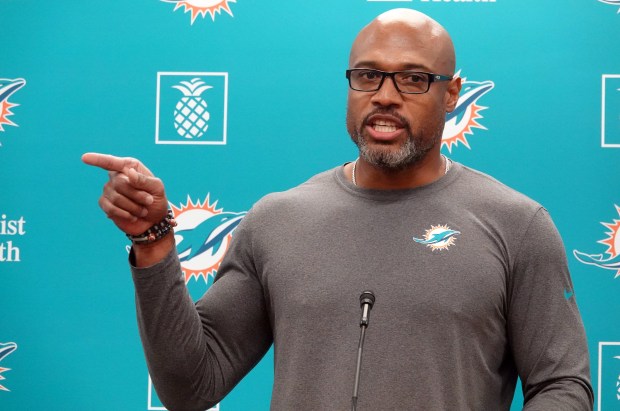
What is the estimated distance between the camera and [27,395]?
269 cm

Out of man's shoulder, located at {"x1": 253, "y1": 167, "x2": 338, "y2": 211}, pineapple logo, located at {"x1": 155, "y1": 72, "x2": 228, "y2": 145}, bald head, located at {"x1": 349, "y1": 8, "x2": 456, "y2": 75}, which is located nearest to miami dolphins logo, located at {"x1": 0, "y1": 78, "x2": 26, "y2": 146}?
pineapple logo, located at {"x1": 155, "y1": 72, "x2": 228, "y2": 145}

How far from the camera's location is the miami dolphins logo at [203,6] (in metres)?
2.68

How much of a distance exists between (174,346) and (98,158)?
16.2 inches

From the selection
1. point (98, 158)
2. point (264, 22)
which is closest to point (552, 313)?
point (98, 158)

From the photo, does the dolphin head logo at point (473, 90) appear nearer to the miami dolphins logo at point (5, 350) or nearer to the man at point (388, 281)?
the man at point (388, 281)

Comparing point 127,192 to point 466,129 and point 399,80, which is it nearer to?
point 399,80

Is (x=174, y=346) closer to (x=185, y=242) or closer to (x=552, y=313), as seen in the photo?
(x=552, y=313)

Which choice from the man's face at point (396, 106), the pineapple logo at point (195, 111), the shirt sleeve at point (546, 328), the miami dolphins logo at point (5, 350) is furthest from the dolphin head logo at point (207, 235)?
the shirt sleeve at point (546, 328)

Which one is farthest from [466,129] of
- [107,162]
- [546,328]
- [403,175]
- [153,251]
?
[107,162]

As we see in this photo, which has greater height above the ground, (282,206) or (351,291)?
(282,206)

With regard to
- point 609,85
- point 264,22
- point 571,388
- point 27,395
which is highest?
point 264,22

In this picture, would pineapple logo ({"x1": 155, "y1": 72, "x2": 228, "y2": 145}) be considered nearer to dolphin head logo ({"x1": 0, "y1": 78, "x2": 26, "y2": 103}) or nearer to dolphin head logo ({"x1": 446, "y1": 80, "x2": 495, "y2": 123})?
dolphin head logo ({"x1": 0, "y1": 78, "x2": 26, "y2": 103})

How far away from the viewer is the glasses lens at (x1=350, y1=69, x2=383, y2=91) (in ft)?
5.74

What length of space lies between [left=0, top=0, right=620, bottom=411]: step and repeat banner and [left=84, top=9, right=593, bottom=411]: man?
806 mm
